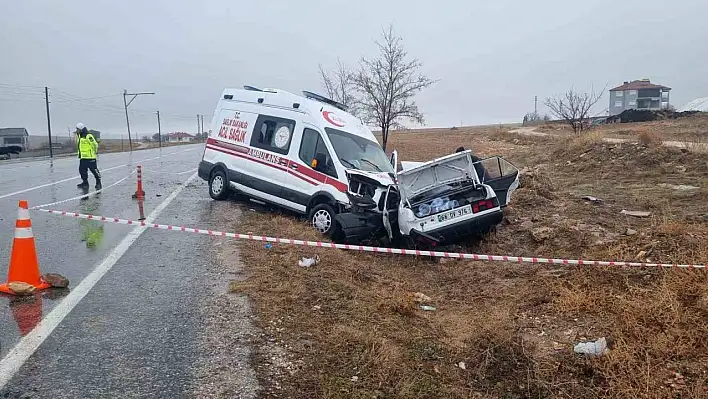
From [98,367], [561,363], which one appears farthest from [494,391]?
[98,367]

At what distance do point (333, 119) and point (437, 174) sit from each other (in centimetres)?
243

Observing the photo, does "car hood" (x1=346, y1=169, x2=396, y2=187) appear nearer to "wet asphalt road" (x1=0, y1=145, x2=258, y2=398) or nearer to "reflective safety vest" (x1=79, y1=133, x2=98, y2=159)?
"wet asphalt road" (x1=0, y1=145, x2=258, y2=398)

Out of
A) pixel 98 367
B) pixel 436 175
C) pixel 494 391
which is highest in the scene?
pixel 436 175

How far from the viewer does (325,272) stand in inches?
253

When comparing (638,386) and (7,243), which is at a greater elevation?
(7,243)

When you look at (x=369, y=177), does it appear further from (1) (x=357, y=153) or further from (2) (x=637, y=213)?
(2) (x=637, y=213)

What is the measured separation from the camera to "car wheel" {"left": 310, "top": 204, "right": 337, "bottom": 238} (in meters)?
8.78

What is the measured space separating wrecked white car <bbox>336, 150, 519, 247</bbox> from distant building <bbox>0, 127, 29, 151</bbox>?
41.4m

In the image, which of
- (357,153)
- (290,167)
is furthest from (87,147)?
(357,153)

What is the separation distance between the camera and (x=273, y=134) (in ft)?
34.1

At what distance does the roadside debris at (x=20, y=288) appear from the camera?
4941 millimetres

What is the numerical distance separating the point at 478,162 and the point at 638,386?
18.5 feet

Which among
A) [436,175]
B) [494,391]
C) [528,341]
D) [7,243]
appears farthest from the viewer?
[436,175]

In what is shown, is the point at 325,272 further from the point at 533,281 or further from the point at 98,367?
the point at 98,367
